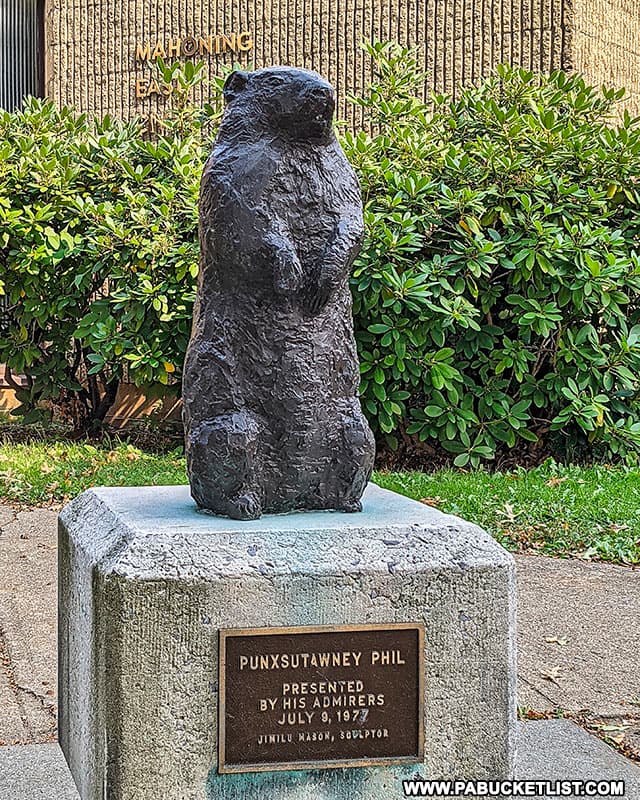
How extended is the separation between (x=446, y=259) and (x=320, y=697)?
553 cm

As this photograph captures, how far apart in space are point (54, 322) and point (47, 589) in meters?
4.30

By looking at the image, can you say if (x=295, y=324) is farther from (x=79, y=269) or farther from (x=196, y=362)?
(x=79, y=269)

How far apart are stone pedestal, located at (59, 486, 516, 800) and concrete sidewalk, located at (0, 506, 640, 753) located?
48.9 inches

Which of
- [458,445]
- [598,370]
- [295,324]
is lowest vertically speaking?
[458,445]

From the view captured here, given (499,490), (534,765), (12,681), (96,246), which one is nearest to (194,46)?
(96,246)

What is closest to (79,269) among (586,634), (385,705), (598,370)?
(598,370)

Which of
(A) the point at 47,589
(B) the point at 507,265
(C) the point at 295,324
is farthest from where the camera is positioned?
(B) the point at 507,265

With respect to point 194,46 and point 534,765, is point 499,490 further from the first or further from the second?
point 194,46

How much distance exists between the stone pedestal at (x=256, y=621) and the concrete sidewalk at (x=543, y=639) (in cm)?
124

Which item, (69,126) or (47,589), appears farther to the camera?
(69,126)

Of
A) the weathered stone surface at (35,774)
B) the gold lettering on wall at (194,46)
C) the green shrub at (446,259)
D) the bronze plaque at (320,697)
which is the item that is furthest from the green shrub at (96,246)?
the bronze plaque at (320,697)

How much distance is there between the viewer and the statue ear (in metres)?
3.54

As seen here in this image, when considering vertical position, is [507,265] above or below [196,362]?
below

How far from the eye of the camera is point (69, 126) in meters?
9.88
